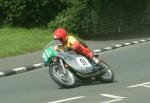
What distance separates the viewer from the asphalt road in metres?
12.6

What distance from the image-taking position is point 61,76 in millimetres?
14242

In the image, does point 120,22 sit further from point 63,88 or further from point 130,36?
point 63,88

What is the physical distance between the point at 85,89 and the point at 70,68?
749 millimetres

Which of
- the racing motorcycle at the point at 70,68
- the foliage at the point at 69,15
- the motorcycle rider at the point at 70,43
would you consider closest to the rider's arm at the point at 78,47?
the motorcycle rider at the point at 70,43

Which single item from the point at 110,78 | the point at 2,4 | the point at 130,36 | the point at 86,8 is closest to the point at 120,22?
the point at 130,36

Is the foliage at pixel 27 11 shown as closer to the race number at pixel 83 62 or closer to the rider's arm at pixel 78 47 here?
the rider's arm at pixel 78 47

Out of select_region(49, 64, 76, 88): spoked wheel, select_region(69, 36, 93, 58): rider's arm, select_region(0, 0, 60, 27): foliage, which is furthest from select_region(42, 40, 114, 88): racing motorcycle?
select_region(0, 0, 60, 27): foliage

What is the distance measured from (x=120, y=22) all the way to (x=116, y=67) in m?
12.3

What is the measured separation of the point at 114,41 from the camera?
26047 mm

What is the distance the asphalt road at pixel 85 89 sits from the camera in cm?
1262

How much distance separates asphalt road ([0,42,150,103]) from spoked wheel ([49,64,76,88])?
0.53ft

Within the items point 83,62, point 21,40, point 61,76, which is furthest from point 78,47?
point 21,40

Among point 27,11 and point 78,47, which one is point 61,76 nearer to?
point 78,47

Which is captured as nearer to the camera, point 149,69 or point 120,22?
point 149,69
